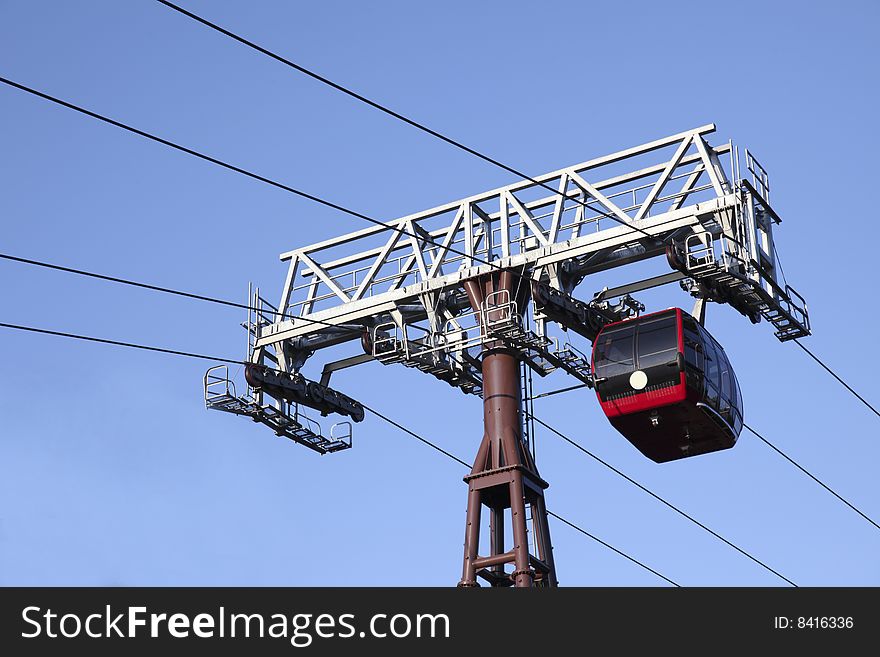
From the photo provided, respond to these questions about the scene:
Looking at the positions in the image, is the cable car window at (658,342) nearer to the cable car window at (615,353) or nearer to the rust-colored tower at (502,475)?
the cable car window at (615,353)

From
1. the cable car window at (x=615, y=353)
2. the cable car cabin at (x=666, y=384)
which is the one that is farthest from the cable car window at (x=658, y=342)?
the cable car window at (x=615, y=353)

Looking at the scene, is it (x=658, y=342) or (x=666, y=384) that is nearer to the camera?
(x=666, y=384)

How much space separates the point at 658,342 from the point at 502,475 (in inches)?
179

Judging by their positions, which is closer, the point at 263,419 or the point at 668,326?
the point at 668,326

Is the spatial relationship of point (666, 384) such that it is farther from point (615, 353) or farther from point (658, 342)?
point (615, 353)

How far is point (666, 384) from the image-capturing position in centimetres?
3972

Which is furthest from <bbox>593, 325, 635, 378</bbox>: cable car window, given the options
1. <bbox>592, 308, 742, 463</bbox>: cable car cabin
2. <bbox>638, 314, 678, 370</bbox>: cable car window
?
<bbox>638, 314, 678, 370</bbox>: cable car window

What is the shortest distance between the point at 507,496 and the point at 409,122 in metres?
10.8

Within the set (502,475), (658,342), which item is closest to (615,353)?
(658,342)

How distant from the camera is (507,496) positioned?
132 ft

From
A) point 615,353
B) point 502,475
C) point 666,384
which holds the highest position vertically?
point 615,353

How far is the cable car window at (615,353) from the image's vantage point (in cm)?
4019
